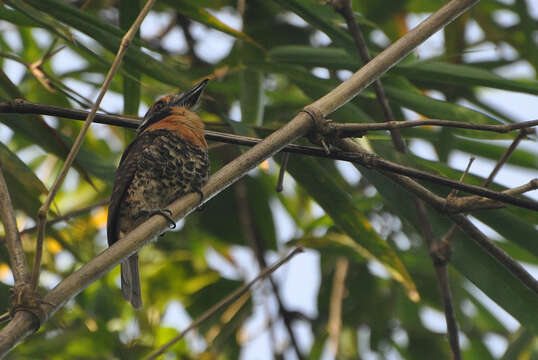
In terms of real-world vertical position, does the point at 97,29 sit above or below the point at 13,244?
above

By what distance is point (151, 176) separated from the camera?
226 centimetres

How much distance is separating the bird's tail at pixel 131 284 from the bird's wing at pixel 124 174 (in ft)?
0.33

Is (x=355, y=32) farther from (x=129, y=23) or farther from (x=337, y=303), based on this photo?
(x=337, y=303)

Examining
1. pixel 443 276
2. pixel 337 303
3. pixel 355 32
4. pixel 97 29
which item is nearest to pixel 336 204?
pixel 443 276

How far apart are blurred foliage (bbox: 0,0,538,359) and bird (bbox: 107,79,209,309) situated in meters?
0.16

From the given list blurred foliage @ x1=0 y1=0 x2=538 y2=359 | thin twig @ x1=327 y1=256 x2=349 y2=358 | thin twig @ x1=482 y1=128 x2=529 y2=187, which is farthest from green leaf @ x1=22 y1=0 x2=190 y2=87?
thin twig @ x1=327 y1=256 x2=349 y2=358

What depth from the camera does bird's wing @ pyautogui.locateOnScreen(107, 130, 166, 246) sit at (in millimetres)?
2192

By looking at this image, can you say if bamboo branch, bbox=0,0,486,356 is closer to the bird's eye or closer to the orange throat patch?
the orange throat patch

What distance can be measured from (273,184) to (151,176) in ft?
4.63

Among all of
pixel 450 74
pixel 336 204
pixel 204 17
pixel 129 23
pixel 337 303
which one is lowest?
pixel 336 204

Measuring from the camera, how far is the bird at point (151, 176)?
7.20 feet

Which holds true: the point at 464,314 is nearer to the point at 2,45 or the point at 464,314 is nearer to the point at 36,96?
the point at 36,96

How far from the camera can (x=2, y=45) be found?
3027 mm

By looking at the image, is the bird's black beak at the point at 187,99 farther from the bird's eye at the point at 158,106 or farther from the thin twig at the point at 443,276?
the thin twig at the point at 443,276
